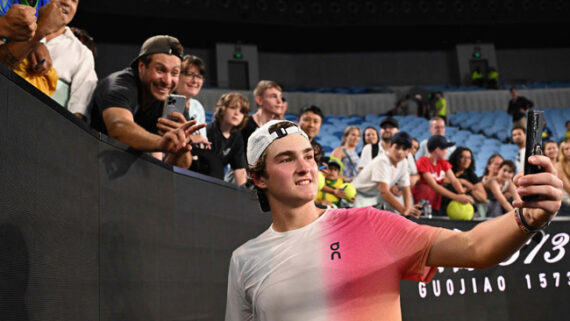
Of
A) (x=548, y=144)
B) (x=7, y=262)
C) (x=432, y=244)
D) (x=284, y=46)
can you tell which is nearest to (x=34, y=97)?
(x=7, y=262)

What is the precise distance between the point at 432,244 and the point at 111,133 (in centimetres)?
165

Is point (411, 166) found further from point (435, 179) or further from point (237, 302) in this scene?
point (237, 302)

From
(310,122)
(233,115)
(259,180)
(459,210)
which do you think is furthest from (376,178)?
(259,180)

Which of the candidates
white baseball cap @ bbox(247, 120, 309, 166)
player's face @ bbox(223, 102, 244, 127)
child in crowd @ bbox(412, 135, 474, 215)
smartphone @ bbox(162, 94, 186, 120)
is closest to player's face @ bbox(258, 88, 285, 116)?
player's face @ bbox(223, 102, 244, 127)

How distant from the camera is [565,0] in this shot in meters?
21.2

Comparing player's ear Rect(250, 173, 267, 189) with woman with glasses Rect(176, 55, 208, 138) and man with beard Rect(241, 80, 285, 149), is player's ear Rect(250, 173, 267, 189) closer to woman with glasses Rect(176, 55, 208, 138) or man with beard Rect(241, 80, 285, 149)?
woman with glasses Rect(176, 55, 208, 138)

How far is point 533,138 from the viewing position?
5.46 ft

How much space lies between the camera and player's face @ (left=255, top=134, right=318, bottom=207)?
2301 millimetres

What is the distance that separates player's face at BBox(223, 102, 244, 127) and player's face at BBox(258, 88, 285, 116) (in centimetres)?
51

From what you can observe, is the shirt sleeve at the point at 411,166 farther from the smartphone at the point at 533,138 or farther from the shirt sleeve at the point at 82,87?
the smartphone at the point at 533,138

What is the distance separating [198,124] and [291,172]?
1006 millimetres

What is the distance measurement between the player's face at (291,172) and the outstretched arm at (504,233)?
538mm

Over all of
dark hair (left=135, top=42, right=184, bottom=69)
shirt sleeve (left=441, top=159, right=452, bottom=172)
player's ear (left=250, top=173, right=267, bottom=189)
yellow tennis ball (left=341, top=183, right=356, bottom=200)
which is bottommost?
player's ear (left=250, top=173, right=267, bottom=189)

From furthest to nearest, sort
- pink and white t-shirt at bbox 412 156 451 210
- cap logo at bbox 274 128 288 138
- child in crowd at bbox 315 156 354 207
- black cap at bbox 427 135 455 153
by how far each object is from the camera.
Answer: black cap at bbox 427 135 455 153 < pink and white t-shirt at bbox 412 156 451 210 < child in crowd at bbox 315 156 354 207 < cap logo at bbox 274 128 288 138
